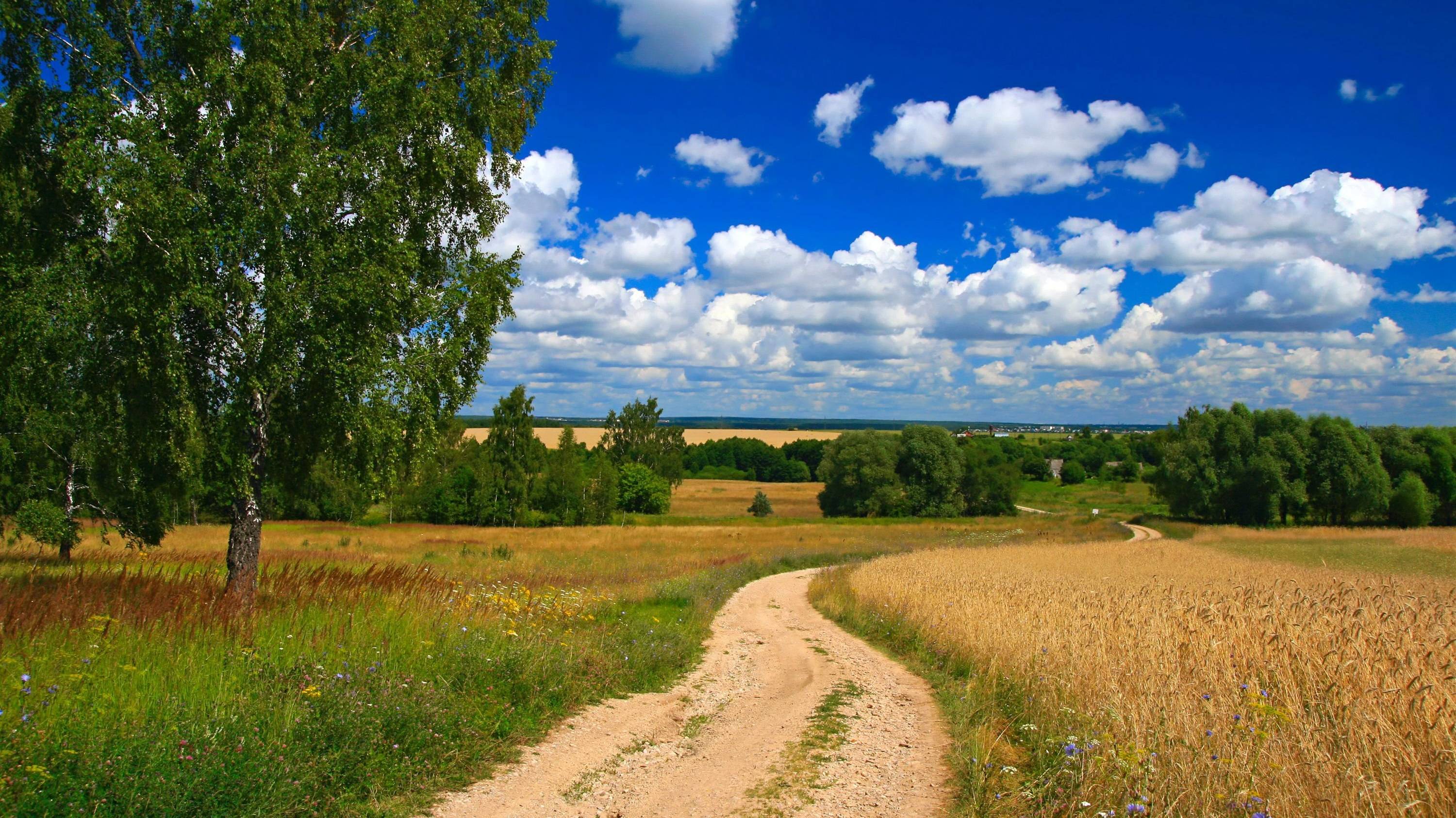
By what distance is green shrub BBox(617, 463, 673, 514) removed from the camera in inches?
3140

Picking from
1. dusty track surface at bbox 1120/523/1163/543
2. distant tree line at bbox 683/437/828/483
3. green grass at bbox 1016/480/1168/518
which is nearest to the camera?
dusty track surface at bbox 1120/523/1163/543

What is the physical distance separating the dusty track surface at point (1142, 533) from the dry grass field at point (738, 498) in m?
32.1

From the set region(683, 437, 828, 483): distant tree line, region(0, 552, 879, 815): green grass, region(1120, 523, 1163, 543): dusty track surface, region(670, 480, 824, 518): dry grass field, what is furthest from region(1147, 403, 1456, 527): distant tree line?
region(0, 552, 879, 815): green grass

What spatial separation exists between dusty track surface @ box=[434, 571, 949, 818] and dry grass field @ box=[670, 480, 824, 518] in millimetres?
68051

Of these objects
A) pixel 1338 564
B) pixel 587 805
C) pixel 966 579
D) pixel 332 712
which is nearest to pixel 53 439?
pixel 332 712

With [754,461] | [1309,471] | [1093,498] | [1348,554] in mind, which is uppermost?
[1309,471]

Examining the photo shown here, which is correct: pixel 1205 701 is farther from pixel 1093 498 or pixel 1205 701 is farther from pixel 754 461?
pixel 754 461

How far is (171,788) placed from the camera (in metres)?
4.45

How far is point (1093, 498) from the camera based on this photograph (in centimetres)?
10325

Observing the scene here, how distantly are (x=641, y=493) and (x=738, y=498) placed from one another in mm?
24394

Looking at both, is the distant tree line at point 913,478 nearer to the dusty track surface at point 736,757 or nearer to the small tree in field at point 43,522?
the small tree in field at point 43,522

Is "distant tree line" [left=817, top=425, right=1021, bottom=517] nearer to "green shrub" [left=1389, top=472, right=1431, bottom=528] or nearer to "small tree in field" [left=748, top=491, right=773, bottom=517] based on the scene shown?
"small tree in field" [left=748, top=491, right=773, bottom=517]

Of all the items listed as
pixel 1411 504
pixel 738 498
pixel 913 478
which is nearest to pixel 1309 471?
pixel 1411 504

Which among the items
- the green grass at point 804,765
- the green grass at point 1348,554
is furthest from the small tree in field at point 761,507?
the green grass at point 804,765
